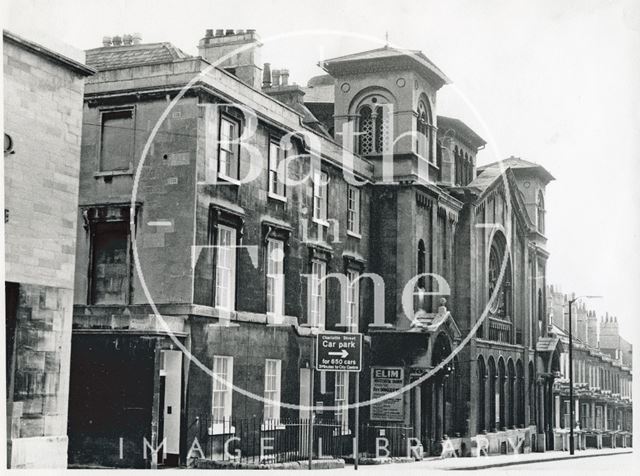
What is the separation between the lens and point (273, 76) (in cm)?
3831

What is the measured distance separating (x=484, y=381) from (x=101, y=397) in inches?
907

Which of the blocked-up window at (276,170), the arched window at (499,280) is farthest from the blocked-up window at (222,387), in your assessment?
the arched window at (499,280)

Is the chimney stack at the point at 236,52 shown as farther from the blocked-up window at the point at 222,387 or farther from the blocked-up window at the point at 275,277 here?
the blocked-up window at the point at 222,387

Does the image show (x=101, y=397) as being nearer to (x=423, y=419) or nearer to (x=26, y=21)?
(x=26, y=21)

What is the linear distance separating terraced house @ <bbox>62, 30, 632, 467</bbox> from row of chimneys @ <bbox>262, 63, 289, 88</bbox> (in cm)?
15

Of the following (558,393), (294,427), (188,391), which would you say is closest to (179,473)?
(188,391)

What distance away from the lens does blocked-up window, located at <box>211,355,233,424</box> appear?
2483 cm

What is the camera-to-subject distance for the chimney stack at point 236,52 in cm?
2850

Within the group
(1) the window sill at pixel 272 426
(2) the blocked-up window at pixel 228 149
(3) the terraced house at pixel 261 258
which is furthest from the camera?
(1) the window sill at pixel 272 426

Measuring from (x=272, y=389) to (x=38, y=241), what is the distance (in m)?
9.60

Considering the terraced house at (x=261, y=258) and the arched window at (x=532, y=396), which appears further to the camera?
the arched window at (x=532, y=396)

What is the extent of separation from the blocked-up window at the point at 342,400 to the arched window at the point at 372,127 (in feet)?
29.0

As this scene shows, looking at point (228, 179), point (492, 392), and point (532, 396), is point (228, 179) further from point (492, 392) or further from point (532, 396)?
point (532, 396)

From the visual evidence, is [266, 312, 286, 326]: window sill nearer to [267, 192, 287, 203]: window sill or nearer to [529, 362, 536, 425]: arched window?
[267, 192, 287, 203]: window sill
